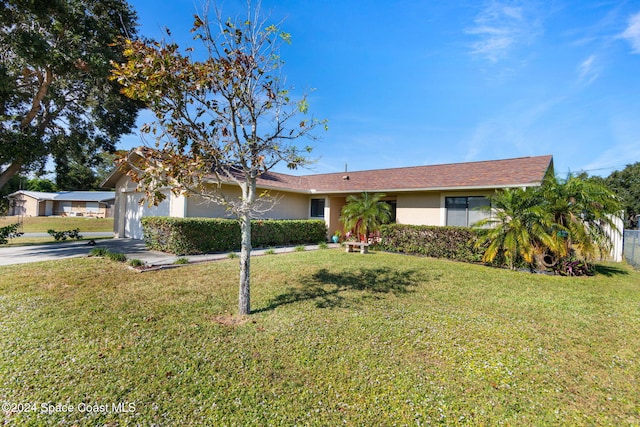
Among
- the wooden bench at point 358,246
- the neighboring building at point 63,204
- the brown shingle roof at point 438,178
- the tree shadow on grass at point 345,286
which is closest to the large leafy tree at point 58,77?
the brown shingle roof at point 438,178

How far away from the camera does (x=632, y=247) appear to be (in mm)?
10656

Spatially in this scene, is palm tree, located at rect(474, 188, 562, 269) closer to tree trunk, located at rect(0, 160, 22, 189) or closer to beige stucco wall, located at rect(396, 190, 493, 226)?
beige stucco wall, located at rect(396, 190, 493, 226)

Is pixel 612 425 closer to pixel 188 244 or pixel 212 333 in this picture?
pixel 212 333

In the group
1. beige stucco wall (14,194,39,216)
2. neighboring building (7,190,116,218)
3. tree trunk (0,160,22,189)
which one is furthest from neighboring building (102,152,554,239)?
beige stucco wall (14,194,39,216)

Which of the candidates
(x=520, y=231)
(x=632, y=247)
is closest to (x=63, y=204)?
(x=520, y=231)

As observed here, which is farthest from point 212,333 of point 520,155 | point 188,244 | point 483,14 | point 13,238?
point 13,238

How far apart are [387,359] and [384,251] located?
9029 millimetres

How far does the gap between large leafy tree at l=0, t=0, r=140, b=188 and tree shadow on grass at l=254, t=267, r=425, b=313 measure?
8563 mm

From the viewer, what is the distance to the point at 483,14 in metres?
7.87

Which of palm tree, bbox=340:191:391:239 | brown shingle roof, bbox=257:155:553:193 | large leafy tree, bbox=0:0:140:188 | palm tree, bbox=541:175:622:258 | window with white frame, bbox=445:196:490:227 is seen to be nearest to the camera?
palm tree, bbox=541:175:622:258

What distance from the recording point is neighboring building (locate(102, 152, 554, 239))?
11797 mm

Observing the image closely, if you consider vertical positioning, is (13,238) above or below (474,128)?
below

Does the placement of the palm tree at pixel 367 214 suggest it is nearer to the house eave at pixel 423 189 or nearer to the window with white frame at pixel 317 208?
the house eave at pixel 423 189

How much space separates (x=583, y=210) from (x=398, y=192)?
6.90 m
